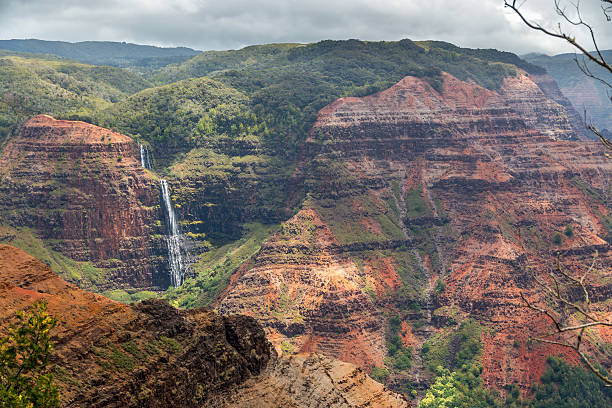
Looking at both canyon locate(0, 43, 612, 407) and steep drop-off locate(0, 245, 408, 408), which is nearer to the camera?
steep drop-off locate(0, 245, 408, 408)

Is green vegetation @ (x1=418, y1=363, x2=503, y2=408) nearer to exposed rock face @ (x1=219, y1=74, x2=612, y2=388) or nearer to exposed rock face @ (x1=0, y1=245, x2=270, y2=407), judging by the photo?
exposed rock face @ (x1=219, y1=74, x2=612, y2=388)

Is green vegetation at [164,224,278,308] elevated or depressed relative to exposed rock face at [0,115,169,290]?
depressed

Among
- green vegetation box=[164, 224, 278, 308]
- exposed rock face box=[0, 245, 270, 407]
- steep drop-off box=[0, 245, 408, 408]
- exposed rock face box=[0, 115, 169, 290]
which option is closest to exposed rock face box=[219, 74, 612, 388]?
green vegetation box=[164, 224, 278, 308]

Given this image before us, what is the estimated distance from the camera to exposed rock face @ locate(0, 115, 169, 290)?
18612 centimetres

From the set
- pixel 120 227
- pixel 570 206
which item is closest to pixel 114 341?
pixel 120 227

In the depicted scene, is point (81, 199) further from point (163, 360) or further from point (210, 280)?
point (163, 360)

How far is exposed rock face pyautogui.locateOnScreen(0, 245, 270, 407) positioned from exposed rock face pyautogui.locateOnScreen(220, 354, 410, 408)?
9.10 feet

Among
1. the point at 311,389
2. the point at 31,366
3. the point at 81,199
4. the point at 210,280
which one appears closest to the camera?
A: the point at 31,366

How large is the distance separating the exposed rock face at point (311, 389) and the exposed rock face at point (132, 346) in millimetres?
2775

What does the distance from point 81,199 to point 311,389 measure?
444ft

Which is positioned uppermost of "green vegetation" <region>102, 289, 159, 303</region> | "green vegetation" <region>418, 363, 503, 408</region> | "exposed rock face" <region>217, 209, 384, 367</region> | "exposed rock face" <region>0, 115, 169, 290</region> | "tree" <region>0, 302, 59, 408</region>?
"tree" <region>0, 302, 59, 408</region>

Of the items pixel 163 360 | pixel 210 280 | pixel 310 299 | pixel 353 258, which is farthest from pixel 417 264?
pixel 163 360

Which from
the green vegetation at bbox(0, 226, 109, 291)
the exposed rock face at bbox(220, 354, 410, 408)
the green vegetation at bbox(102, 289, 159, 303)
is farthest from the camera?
the green vegetation at bbox(102, 289, 159, 303)

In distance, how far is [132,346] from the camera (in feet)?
215
